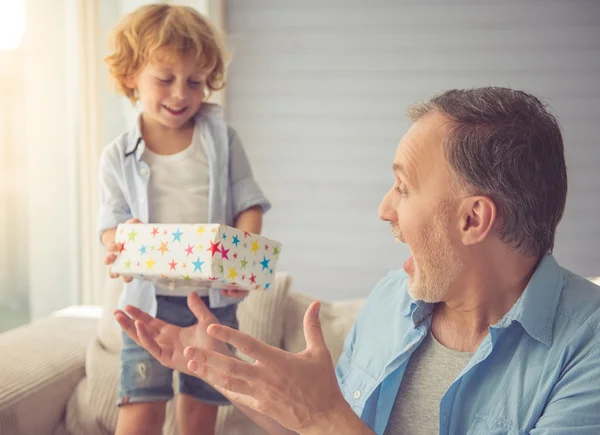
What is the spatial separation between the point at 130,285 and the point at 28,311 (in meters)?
1.39

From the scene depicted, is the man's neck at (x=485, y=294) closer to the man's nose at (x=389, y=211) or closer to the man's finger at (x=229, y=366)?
the man's nose at (x=389, y=211)

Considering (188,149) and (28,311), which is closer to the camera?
(188,149)

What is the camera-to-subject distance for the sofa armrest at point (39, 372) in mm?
1738

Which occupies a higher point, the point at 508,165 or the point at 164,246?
the point at 508,165

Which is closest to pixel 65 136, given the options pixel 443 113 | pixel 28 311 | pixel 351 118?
pixel 28 311

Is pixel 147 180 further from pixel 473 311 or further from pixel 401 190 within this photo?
pixel 473 311

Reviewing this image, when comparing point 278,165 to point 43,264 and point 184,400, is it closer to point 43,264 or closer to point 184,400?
point 43,264

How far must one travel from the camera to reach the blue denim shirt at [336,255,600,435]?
116 cm

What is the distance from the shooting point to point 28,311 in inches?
118

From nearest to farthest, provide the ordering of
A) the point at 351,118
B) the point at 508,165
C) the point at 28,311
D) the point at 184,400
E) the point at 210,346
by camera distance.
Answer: the point at 508,165, the point at 210,346, the point at 184,400, the point at 28,311, the point at 351,118

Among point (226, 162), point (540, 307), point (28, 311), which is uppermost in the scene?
point (226, 162)

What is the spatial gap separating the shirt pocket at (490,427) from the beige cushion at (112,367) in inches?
35.0

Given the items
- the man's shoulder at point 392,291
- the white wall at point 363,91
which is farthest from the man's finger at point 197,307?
the white wall at point 363,91

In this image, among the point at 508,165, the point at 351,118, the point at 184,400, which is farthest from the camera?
the point at 351,118
